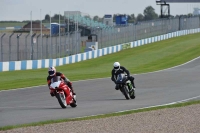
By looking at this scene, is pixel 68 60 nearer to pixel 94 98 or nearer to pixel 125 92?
pixel 94 98

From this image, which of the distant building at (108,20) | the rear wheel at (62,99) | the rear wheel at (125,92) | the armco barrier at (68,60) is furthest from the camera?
the distant building at (108,20)

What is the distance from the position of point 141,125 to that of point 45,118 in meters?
3.00

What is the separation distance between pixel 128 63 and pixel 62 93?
26.8m

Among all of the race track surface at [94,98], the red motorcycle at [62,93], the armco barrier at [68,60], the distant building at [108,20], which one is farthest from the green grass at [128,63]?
the distant building at [108,20]

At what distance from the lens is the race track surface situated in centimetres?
1593

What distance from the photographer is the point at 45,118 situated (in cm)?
1488

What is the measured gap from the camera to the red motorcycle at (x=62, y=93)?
57.0ft

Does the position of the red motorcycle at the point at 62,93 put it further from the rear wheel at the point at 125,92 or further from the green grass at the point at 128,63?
the green grass at the point at 128,63

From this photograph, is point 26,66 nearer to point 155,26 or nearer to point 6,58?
point 6,58

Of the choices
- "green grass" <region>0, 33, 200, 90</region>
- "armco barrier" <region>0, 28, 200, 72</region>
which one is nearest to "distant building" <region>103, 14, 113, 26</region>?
"armco barrier" <region>0, 28, 200, 72</region>

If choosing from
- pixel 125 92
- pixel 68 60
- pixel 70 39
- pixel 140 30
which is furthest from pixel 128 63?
pixel 125 92

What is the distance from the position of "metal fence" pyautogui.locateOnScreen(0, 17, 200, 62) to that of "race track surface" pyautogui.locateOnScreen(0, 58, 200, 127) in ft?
30.2

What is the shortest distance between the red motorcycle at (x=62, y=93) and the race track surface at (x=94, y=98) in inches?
7.8

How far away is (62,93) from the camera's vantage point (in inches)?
687
